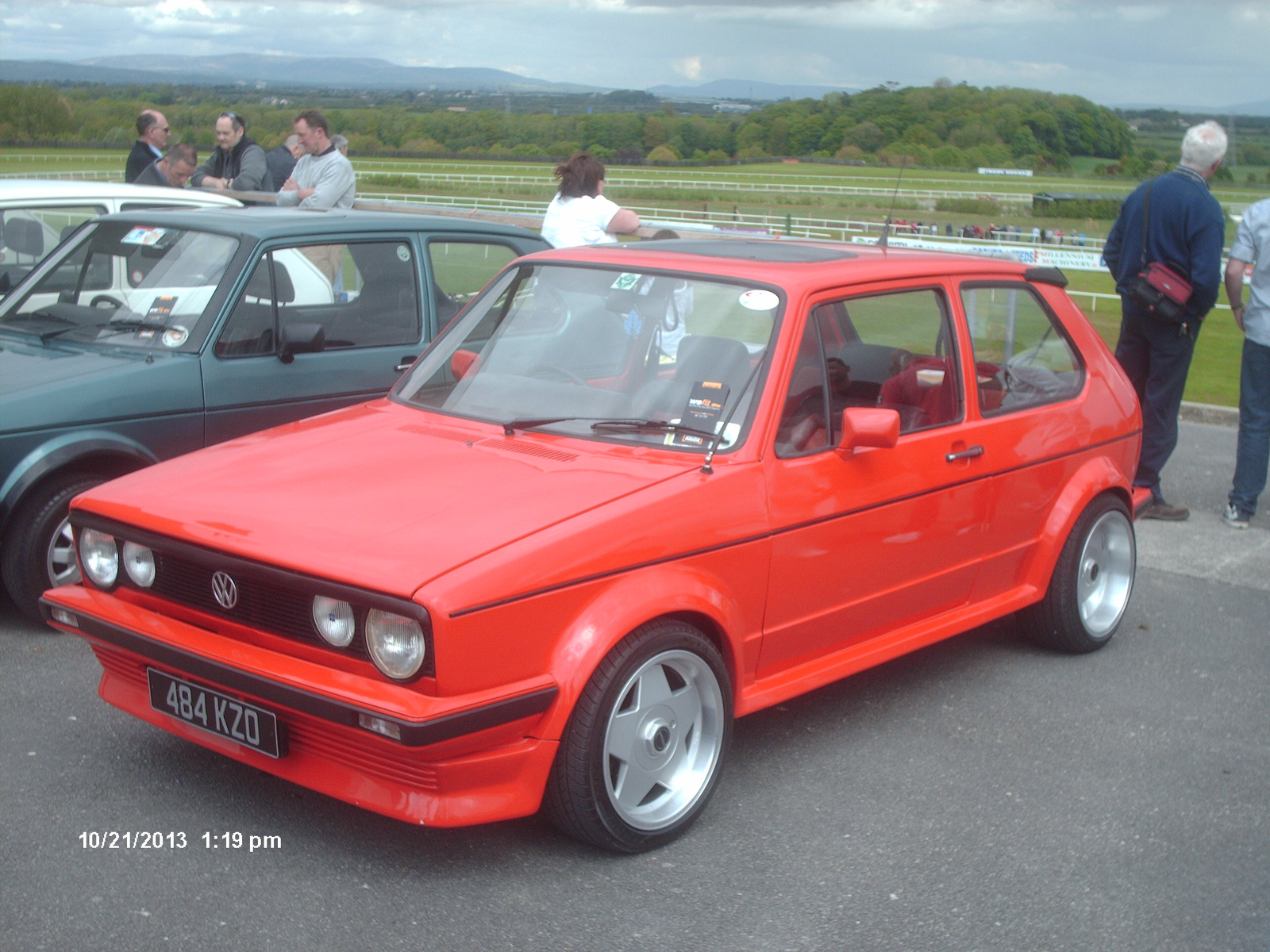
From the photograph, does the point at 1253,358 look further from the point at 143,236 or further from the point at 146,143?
the point at 146,143

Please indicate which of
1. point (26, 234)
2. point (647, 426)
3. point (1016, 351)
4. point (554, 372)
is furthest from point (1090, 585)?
point (26, 234)

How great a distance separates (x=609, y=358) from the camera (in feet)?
13.2

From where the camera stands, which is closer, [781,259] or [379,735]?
[379,735]

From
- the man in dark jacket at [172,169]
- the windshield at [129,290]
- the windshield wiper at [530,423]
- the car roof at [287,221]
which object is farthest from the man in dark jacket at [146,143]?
the windshield wiper at [530,423]

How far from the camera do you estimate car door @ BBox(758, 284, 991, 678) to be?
375 cm

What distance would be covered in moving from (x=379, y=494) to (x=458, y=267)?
3.48 m

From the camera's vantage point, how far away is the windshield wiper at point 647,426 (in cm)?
366

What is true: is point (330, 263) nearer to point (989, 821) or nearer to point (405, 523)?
point (405, 523)

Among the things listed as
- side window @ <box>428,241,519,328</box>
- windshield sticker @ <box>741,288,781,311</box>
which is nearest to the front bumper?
windshield sticker @ <box>741,288,781,311</box>

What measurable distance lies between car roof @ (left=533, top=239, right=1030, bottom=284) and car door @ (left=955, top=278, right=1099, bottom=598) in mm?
149

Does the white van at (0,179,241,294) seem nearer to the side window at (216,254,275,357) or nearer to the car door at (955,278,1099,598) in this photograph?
the side window at (216,254,275,357)

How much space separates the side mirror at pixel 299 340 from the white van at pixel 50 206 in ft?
7.62

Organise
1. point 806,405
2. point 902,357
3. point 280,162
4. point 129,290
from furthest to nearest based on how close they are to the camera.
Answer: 1. point 280,162
2. point 129,290
3. point 902,357
4. point 806,405

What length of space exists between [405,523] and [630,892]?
1.13m
